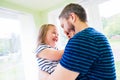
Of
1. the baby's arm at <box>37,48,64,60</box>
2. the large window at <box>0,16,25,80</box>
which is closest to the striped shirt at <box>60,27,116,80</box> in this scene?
the baby's arm at <box>37,48,64,60</box>

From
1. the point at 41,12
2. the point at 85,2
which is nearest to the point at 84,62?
the point at 85,2

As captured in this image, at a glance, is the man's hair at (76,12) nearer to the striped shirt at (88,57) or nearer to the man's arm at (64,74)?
the striped shirt at (88,57)

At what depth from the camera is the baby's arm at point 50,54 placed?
3.76 ft

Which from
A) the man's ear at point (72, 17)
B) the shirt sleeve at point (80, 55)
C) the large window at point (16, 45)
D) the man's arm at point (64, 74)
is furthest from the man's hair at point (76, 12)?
the large window at point (16, 45)

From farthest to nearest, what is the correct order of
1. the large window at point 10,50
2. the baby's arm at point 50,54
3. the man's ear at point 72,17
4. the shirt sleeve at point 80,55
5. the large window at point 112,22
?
1. the large window at point 10,50
2. the large window at point 112,22
3. the baby's arm at point 50,54
4. the man's ear at point 72,17
5. the shirt sleeve at point 80,55

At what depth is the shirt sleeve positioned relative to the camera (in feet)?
2.20

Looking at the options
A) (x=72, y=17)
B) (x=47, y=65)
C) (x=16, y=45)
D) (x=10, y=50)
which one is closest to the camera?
(x=72, y=17)

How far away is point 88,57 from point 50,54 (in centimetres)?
54

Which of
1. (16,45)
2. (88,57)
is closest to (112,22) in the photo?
(16,45)

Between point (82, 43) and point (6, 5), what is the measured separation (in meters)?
2.13

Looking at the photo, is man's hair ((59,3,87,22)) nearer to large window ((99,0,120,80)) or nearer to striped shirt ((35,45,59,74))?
striped shirt ((35,45,59,74))

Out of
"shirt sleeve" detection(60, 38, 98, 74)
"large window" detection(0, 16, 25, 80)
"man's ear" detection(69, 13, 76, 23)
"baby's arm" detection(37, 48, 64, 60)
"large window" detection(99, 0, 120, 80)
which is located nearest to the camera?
"shirt sleeve" detection(60, 38, 98, 74)

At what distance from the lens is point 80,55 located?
68 centimetres

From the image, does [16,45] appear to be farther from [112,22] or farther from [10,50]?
[112,22]
